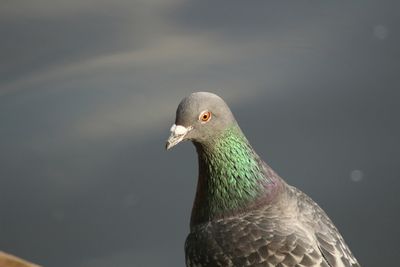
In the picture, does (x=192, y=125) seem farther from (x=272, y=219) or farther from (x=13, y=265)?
(x=13, y=265)

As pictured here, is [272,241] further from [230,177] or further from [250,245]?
[230,177]

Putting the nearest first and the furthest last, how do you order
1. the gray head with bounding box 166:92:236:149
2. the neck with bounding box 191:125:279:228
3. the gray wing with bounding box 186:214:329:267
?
the gray wing with bounding box 186:214:329:267 < the gray head with bounding box 166:92:236:149 < the neck with bounding box 191:125:279:228

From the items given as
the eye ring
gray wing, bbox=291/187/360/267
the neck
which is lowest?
gray wing, bbox=291/187/360/267

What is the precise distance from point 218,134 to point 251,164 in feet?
0.62

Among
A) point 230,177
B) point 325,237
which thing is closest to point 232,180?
point 230,177

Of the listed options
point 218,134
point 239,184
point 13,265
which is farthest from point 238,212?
point 13,265

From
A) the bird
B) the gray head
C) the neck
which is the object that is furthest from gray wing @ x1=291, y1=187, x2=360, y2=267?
the gray head

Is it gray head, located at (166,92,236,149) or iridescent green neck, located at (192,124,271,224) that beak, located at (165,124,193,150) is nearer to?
gray head, located at (166,92,236,149)

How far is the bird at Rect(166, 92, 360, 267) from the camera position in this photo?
278 cm

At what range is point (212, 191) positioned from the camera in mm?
3057

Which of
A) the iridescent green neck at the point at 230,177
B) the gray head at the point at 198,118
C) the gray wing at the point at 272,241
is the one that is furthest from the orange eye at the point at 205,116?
the gray wing at the point at 272,241

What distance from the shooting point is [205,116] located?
288 centimetres

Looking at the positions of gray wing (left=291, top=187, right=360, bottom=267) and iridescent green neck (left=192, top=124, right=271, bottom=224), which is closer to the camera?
gray wing (left=291, top=187, right=360, bottom=267)

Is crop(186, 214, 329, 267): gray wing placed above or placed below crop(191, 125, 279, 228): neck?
below
